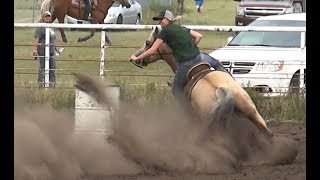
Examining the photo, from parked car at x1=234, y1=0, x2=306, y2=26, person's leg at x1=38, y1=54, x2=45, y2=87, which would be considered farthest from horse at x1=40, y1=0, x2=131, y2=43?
parked car at x1=234, y1=0, x2=306, y2=26

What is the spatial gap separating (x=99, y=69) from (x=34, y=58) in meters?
1.12

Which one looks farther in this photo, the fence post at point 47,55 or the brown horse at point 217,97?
the fence post at point 47,55

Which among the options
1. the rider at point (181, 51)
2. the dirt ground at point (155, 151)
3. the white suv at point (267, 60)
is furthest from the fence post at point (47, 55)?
the rider at point (181, 51)

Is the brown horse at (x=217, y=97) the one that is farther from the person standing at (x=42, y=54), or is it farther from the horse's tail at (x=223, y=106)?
the person standing at (x=42, y=54)

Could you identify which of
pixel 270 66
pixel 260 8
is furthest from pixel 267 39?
pixel 260 8

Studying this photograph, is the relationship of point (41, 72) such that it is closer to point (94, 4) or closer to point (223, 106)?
point (223, 106)

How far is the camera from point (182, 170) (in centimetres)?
796

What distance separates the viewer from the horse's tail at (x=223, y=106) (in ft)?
26.5

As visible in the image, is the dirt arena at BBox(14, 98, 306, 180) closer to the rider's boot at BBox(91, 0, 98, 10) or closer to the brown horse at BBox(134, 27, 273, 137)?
the brown horse at BBox(134, 27, 273, 137)

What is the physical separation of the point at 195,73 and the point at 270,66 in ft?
14.7

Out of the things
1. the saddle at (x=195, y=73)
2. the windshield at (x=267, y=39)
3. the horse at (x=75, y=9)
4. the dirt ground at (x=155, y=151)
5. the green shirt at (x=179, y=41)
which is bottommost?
the dirt ground at (x=155, y=151)

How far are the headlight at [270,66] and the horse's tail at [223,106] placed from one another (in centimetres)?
465
